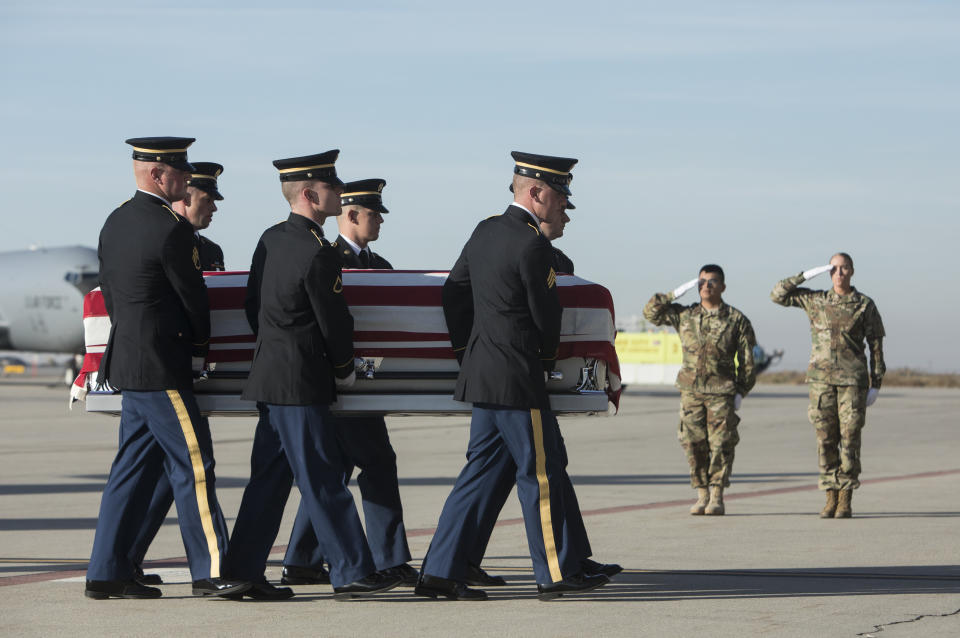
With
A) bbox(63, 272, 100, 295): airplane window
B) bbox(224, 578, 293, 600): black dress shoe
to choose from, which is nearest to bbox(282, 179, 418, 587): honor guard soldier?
bbox(224, 578, 293, 600): black dress shoe

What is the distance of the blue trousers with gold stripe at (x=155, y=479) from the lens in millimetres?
5770

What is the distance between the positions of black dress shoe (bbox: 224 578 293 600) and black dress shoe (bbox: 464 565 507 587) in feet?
2.67

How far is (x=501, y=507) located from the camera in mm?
6000

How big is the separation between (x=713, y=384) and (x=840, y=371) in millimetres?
869

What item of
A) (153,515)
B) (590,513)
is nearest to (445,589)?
(153,515)

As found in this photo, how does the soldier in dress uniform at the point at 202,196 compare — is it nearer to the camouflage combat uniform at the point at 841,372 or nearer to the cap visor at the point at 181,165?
the cap visor at the point at 181,165

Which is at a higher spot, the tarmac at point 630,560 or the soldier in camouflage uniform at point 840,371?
the soldier in camouflage uniform at point 840,371

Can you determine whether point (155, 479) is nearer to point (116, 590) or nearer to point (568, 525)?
point (116, 590)

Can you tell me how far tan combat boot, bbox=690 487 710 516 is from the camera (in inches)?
380

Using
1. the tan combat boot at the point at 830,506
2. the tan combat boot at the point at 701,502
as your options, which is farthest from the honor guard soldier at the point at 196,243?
the tan combat boot at the point at 830,506

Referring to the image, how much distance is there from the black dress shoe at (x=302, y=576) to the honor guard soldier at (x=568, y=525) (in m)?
0.74

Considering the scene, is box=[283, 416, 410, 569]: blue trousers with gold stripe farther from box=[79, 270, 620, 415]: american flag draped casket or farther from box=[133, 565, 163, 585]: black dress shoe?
box=[133, 565, 163, 585]: black dress shoe

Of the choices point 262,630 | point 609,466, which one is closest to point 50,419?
point 609,466

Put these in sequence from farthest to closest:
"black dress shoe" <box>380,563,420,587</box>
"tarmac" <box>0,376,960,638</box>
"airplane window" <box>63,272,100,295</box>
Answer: "airplane window" <box>63,272,100,295</box> → "black dress shoe" <box>380,563,420,587</box> → "tarmac" <box>0,376,960,638</box>
